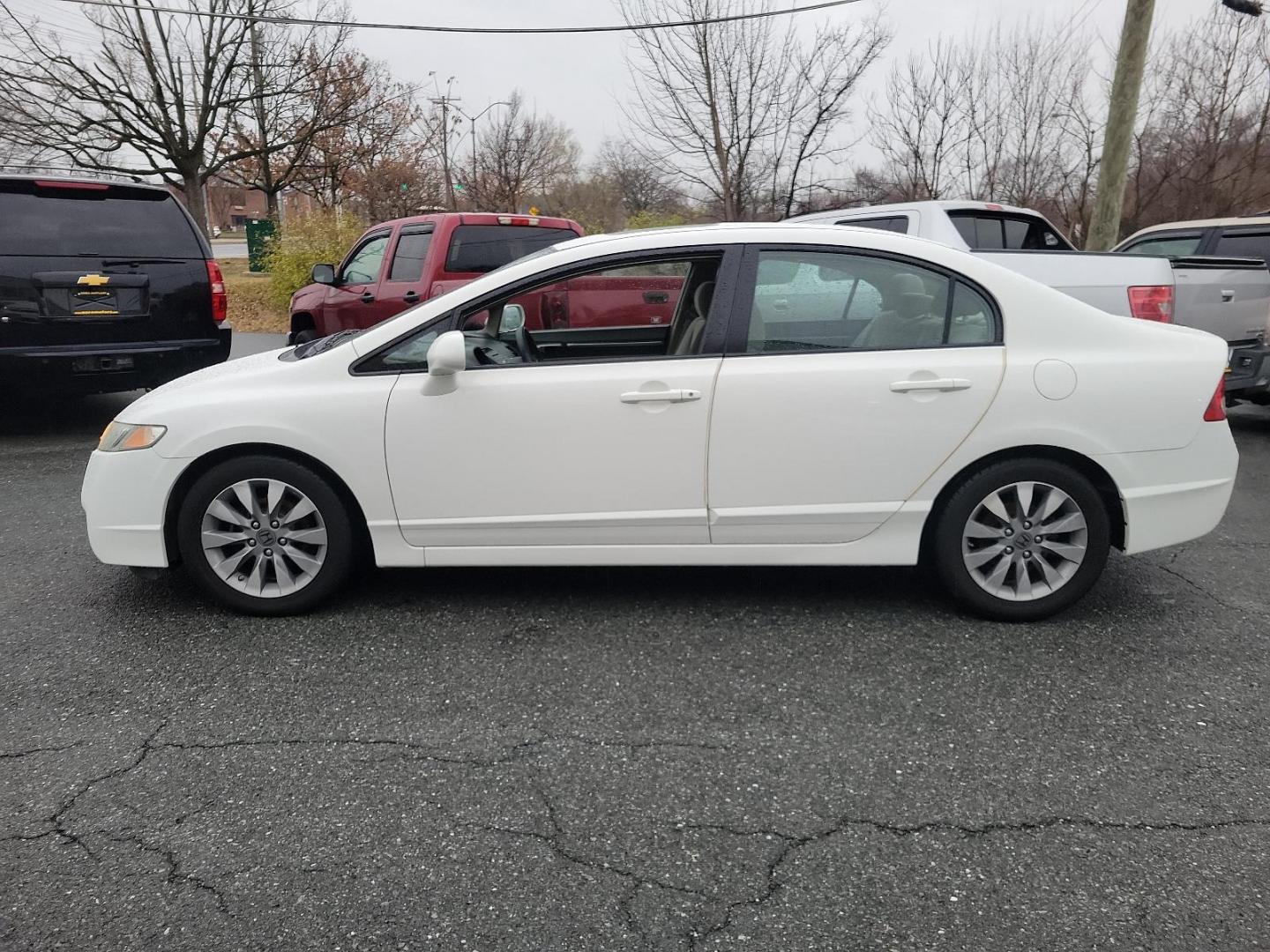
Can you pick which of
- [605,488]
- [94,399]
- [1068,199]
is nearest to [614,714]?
[605,488]

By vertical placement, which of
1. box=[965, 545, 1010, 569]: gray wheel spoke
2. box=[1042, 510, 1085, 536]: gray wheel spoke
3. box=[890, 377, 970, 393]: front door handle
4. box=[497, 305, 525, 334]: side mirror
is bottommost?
box=[965, 545, 1010, 569]: gray wheel spoke

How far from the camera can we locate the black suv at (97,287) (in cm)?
691

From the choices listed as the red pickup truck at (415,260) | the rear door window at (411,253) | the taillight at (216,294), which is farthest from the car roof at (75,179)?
the rear door window at (411,253)

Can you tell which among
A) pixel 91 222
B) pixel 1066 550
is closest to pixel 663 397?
pixel 1066 550

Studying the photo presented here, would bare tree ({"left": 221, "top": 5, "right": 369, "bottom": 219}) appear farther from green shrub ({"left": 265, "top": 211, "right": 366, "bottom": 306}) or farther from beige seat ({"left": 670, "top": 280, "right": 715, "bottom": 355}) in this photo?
beige seat ({"left": 670, "top": 280, "right": 715, "bottom": 355})

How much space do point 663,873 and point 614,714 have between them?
83 centimetres

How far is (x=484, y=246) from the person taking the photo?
A: 8547 millimetres

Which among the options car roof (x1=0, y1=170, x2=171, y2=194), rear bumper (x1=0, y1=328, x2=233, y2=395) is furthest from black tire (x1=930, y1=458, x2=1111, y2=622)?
car roof (x1=0, y1=170, x2=171, y2=194)

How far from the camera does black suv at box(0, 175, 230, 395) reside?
6.91 metres

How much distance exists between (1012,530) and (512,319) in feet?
8.09

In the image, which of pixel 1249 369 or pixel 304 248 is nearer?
pixel 1249 369

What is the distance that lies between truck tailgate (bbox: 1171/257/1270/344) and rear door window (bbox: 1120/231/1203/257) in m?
1.73

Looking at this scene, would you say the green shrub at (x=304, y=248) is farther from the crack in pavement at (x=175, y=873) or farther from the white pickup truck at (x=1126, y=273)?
the crack in pavement at (x=175, y=873)

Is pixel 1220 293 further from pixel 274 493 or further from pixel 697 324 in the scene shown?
pixel 274 493
